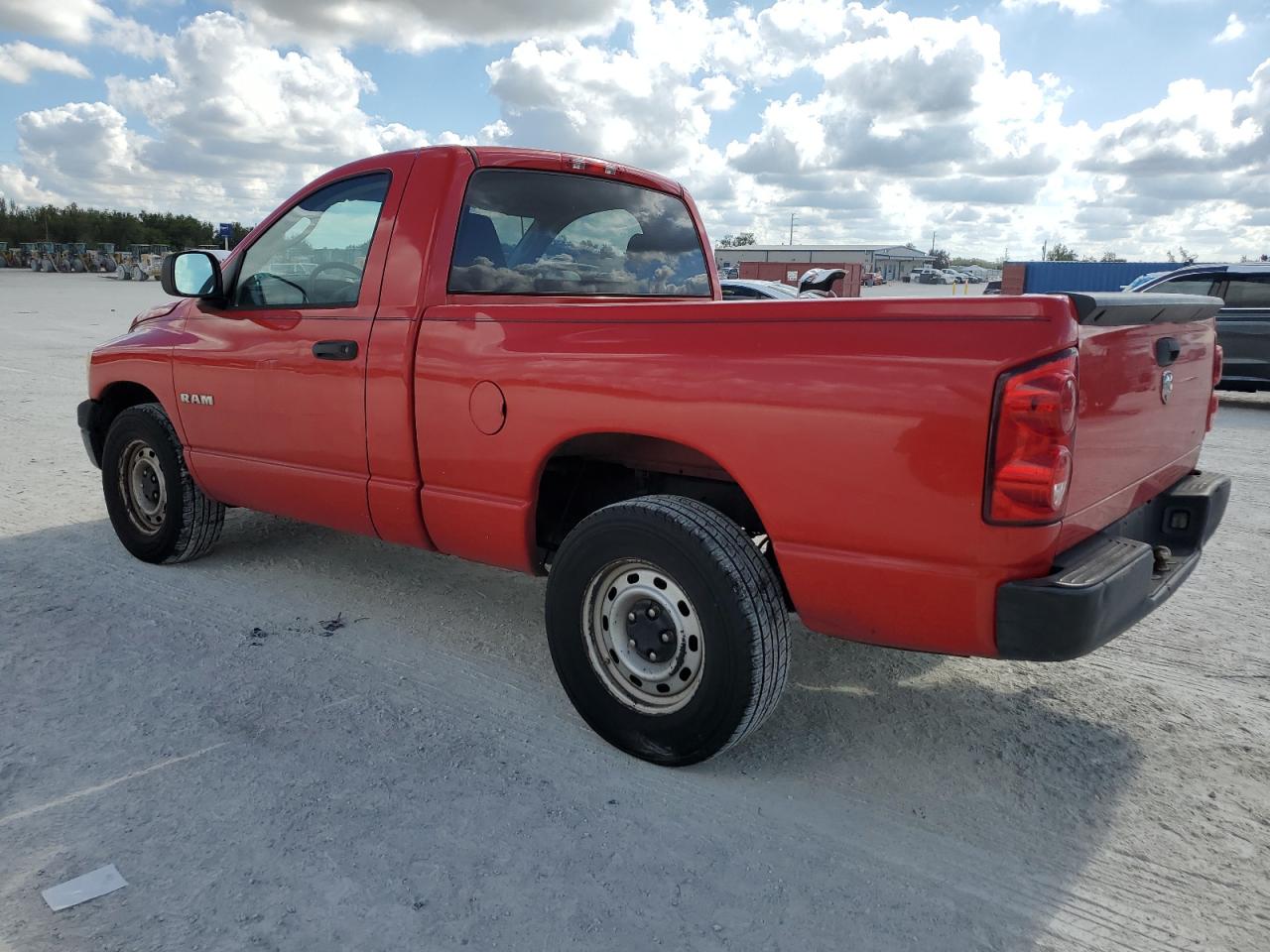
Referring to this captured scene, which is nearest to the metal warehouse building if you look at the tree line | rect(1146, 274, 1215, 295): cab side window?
the tree line

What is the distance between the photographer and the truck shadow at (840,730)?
8.44 ft

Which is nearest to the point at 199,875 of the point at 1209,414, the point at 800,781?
the point at 800,781

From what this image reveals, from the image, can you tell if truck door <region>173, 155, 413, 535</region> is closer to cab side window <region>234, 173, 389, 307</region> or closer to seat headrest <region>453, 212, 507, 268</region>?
cab side window <region>234, 173, 389, 307</region>

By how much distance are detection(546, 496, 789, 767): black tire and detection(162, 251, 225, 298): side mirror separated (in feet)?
7.77

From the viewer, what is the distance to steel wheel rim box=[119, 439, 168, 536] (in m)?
4.95

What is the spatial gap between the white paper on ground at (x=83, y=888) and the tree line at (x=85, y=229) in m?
82.5

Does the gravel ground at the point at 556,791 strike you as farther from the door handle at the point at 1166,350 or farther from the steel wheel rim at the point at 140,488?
the door handle at the point at 1166,350

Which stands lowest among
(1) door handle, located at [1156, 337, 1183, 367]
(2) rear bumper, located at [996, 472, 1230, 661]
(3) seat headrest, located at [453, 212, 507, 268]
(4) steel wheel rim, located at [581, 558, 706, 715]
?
(4) steel wheel rim, located at [581, 558, 706, 715]

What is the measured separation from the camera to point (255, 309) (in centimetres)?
420

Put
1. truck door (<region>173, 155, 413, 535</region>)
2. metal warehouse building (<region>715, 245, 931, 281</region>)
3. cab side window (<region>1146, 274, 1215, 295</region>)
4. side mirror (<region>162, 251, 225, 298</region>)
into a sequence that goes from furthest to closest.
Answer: metal warehouse building (<region>715, 245, 931, 281</region>) → cab side window (<region>1146, 274, 1215, 295</region>) → side mirror (<region>162, 251, 225, 298</region>) → truck door (<region>173, 155, 413, 535</region>)

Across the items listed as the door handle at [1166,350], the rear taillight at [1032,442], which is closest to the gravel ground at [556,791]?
the rear taillight at [1032,442]

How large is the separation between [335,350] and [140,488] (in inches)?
80.0

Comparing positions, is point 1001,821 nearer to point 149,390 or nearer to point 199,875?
point 199,875

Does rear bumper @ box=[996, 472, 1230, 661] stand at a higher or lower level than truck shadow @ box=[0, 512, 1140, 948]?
higher
